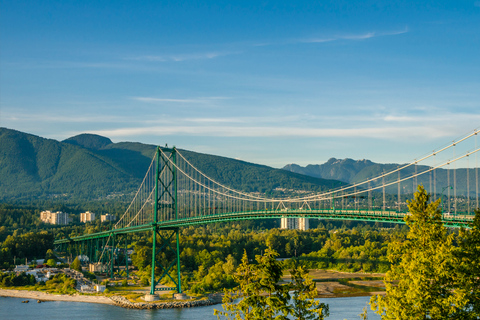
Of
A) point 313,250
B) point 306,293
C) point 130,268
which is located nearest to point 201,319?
point 306,293

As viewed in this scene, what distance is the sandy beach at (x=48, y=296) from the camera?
165 feet

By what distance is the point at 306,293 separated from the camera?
17047 millimetres

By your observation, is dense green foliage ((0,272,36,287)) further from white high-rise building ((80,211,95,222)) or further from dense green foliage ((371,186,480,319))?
white high-rise building ((80,211,95,222))

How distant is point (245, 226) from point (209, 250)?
47605mm

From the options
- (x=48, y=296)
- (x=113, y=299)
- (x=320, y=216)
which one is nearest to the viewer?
(x=320, y=216)

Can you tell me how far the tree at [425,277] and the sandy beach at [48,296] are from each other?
34.9 metres

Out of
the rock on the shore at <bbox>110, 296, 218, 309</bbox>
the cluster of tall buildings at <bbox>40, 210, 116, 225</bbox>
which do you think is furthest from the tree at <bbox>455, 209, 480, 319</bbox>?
the cluster of tall buildings at <bbox>40, 210, 116, 225</bbox>

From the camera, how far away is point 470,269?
17125 mm

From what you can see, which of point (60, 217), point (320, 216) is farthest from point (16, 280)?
point (60, 217)

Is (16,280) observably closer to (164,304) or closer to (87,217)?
(164,304)

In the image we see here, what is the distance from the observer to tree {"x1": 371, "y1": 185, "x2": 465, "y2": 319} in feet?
55.2

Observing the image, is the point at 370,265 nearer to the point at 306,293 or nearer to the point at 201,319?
the point at 201,319

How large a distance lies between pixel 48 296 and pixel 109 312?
11.1 metres

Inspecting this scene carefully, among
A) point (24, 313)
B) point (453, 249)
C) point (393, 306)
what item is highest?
point (453, 249)
